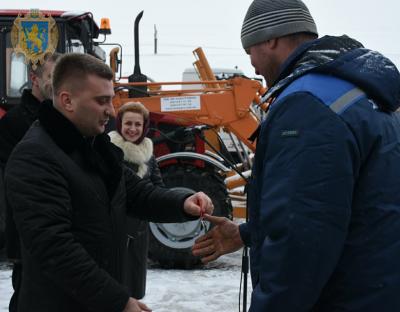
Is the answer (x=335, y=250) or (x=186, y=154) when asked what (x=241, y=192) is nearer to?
(x=186, y=154)

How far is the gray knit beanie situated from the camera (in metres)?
→ 1.86

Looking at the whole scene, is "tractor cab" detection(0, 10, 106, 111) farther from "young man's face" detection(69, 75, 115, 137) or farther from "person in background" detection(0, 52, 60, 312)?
"young man's face" detection(69, 75, 115, 137)

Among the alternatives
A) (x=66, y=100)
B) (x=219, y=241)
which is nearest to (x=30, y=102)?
(x=66, y=100)

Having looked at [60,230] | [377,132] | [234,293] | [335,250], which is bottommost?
[234,293]

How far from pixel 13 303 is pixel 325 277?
5.35 feet

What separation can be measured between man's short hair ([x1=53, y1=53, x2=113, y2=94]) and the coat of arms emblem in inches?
140

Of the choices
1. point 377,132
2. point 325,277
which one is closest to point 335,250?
point 325,277

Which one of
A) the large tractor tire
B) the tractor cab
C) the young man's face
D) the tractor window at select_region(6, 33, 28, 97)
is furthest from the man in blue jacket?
the tractor window at select_region(6, 33, 28, 97)

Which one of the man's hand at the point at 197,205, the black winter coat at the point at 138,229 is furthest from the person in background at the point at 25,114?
the black winter coat at the point at 138,229

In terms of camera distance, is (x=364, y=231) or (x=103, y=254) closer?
(x=364, y=231)

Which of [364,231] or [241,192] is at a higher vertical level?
[364,231]

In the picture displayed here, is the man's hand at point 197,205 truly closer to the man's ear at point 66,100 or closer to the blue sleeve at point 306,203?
the man's ear at point 66,100

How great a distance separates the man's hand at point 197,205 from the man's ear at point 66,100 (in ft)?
1.98

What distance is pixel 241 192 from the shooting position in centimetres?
736
